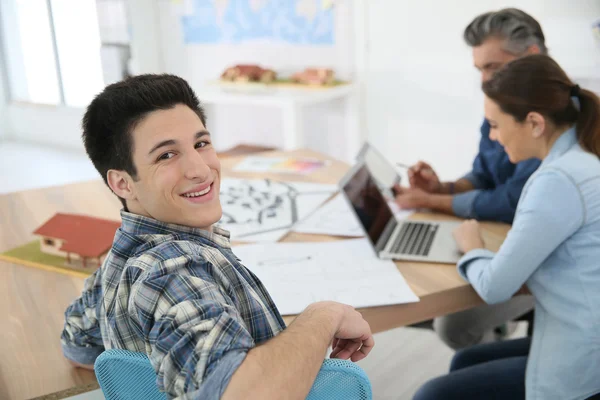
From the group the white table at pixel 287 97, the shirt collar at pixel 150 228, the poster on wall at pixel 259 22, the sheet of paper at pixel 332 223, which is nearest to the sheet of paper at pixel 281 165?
the sheet of paper at pixel 332 223

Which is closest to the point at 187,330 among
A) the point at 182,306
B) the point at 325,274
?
the point at 182,306

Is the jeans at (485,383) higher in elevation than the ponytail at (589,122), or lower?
lower

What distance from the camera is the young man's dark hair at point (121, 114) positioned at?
0.92m

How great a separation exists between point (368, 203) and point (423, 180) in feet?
1.33

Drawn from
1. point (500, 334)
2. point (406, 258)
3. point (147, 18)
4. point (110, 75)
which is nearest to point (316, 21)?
point (147, 18)

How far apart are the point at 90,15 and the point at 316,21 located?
2022mm

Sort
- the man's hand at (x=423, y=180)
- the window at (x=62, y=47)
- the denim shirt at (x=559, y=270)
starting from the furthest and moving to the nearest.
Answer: the window at (x=62, y=47), the man's hand at (x=423, y=180), the denim shirt at (x=559, y=270)

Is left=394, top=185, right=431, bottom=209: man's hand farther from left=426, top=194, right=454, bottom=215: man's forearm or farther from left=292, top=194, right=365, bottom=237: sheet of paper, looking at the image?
left=292, top=194, right=365, bottom=237: sheet of paper

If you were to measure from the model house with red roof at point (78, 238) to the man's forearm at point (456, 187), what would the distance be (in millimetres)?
1004

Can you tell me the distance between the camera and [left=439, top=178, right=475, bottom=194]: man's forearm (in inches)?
77.2

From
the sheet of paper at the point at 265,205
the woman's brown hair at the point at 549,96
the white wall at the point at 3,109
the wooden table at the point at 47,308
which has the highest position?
the woman's brown hair at the point at 549,96

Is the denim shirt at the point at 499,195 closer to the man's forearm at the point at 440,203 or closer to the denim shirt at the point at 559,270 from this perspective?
the man's forearm at the point at 440,203

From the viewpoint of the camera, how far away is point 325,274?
1.39 m

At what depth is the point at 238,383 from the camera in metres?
0.70
